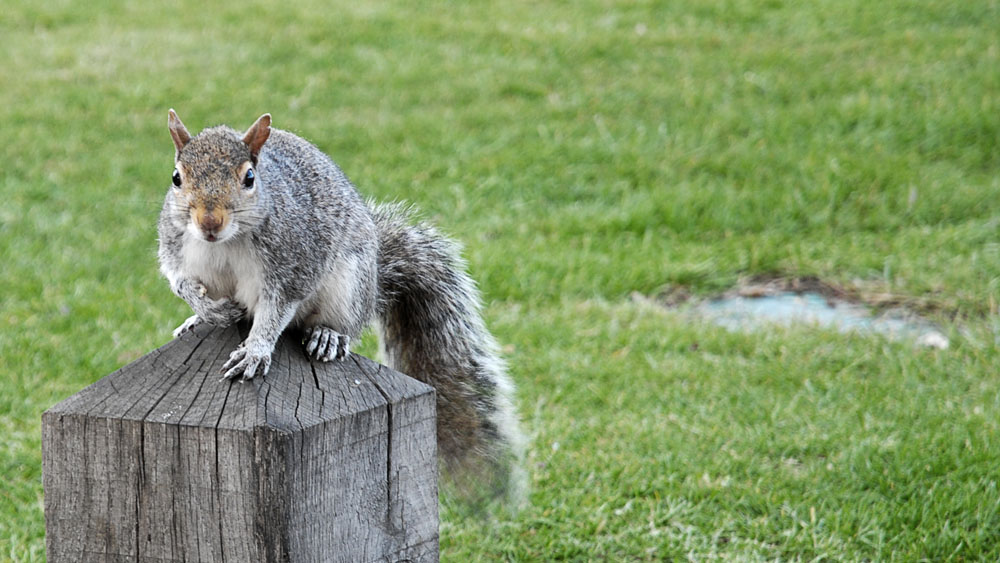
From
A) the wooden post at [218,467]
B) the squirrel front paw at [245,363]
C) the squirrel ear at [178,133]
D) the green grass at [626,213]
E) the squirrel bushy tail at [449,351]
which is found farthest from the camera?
the green grass at [626,213]

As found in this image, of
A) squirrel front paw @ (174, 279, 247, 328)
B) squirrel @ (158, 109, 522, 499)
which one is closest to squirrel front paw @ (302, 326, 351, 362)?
squirrel @ (158, 109, 522, 499)

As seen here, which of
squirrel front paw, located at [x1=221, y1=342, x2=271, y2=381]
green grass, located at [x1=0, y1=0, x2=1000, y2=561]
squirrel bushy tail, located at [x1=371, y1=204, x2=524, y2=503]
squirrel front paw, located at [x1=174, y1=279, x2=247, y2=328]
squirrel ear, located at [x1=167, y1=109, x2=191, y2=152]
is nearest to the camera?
squirrel front paw, located at [x1=221, y1=342, x2=271, y2=381]

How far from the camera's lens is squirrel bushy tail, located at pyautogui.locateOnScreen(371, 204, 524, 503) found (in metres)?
1.94

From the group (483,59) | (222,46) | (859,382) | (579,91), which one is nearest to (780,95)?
(579,91)

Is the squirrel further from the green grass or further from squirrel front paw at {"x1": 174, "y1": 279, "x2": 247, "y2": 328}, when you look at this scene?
the green grass

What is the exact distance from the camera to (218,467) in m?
1.22

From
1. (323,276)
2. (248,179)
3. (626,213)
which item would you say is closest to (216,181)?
(248,179)

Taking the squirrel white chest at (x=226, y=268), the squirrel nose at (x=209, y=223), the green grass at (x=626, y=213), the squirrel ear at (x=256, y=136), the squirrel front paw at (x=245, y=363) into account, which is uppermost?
the squirrel ear at (x=256, y=136)

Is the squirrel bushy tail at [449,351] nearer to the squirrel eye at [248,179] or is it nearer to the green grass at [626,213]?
the green grass at [626,213]

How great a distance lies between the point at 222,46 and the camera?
521 centimetres

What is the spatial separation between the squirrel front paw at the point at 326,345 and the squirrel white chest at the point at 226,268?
94 millimetres

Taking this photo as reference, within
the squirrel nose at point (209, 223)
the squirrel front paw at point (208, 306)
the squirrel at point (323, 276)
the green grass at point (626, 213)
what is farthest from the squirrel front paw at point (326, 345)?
the green grass at point (626, 213)

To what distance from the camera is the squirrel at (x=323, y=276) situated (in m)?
1.42

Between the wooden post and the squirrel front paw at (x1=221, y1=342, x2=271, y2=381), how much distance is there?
16 millimetres
